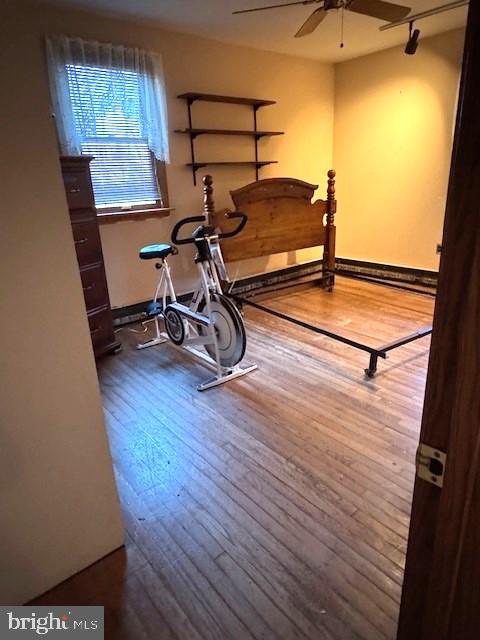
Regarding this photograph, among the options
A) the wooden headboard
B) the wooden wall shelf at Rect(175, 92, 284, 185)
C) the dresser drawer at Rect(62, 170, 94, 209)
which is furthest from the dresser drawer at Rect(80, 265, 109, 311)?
the wooden wall shelf at Rect(175, 92, 284, 185)

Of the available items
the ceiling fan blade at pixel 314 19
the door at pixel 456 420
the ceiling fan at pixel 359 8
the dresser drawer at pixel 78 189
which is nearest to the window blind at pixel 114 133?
the dresser drawer at pixel 78 189

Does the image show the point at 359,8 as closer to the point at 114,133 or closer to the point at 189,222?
the point at 189,222

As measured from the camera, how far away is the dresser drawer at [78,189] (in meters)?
2.88

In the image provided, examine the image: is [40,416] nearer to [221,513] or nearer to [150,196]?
[221,513]

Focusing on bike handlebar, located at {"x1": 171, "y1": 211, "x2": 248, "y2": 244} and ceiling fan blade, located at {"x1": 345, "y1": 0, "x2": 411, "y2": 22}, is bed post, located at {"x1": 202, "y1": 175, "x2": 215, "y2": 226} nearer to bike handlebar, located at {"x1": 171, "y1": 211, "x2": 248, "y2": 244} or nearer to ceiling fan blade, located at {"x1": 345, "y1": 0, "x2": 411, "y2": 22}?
bike handlebar, located at {"x1": 171, "y1": 211, "x2": 248, "y2": 244}

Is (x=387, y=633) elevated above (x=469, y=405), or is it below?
below

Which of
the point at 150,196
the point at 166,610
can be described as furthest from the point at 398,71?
the point at 166,610

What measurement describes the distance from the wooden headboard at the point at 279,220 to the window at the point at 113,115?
0.87m

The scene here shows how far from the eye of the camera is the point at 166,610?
1.36m

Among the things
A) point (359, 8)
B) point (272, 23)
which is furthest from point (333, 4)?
point (272, 23)

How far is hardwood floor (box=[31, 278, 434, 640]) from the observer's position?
1356mm

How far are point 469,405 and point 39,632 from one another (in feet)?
4.82

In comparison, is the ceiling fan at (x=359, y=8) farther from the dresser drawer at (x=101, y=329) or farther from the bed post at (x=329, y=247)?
the dresser drawer at (x=101, y=329)

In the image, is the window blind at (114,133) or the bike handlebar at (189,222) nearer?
the bike handlebar at (189,222)
